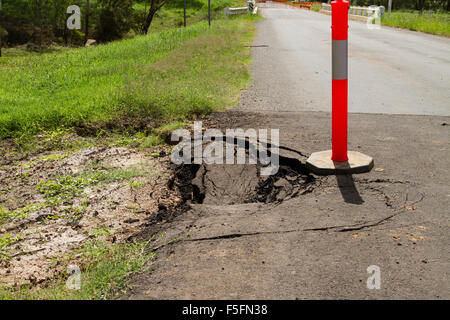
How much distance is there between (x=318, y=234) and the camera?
350cm

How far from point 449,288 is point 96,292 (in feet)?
6.36

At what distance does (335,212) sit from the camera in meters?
3.86

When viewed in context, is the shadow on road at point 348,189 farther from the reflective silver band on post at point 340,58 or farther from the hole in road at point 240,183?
the reflective silver band on post at point 340,58

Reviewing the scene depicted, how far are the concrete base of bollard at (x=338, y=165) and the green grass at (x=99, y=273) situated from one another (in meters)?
1.92

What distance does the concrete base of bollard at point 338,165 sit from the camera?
15.3 ft

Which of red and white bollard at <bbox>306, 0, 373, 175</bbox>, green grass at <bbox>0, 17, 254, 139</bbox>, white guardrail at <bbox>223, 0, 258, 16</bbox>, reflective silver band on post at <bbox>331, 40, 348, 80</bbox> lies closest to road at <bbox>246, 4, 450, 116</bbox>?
green grass at <bbox>0, 17, 254, 139</bbox>

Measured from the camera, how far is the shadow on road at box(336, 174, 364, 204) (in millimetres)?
4098

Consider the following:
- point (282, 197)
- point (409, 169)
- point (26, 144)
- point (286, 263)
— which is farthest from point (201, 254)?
point (26, 144)

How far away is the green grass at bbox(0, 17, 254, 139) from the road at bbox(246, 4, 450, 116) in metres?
0.74

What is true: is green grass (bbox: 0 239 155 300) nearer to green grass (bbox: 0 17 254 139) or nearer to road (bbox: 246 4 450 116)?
green grass (bbox: 0 17 254 139)

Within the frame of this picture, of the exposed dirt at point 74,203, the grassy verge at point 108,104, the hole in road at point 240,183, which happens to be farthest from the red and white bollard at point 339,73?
the grassy verge at point 108,104

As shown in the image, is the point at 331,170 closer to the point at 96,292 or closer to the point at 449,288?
the point at 449,288

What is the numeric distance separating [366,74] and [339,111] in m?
6.80

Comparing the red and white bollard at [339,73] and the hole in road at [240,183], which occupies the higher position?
the red and white bollard at [339,73]
